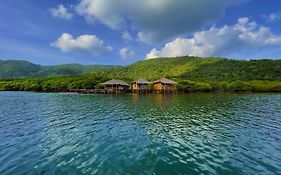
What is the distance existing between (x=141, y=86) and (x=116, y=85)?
10120 millimetres

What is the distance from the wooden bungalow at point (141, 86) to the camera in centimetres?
8238

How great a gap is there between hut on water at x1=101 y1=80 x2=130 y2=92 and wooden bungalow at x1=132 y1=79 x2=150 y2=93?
135 inches

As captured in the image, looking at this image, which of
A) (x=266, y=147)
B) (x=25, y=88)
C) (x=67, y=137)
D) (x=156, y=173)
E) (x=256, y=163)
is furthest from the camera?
(x=25, y=88)

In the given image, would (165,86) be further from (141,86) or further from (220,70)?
(220,70)

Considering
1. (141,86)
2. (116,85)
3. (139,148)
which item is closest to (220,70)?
(141,86)

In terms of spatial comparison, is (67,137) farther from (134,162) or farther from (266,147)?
(266,147)

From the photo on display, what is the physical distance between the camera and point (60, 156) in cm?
1224

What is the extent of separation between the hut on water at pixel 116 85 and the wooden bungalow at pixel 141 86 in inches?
135

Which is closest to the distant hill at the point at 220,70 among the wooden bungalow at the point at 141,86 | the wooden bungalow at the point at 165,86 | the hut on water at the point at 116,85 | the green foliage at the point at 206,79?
the green foliage at the point at 206,79

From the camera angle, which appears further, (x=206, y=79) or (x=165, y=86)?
(x=206, y=79)

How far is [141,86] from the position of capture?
84.0 meters

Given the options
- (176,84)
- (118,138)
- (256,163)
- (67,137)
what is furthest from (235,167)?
(176,84)

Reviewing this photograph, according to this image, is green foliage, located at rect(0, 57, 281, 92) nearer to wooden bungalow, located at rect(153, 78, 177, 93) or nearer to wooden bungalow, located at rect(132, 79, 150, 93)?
wooden bungalow, located at rect(153, 78, 177, 93)

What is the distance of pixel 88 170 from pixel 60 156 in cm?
288
